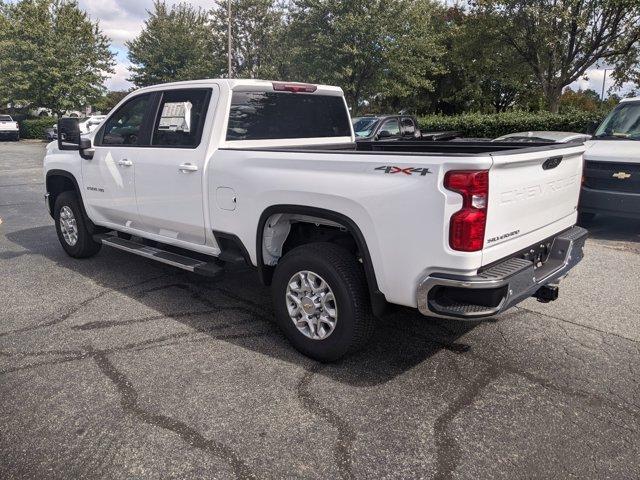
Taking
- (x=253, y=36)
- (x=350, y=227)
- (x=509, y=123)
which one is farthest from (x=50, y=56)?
(x=350, y=227)

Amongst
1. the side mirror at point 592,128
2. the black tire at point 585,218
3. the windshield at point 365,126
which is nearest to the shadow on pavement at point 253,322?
the black tire at point 585,218

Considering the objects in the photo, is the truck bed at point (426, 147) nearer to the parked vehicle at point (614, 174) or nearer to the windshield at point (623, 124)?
the parked vehicle at point (614, 174)

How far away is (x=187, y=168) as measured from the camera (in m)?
4.25

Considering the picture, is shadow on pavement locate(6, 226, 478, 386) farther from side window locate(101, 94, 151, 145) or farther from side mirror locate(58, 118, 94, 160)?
side window locate(101, 94, 151, 145)

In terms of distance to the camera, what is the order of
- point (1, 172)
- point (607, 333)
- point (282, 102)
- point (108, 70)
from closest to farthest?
point (607, 333) < point (282, 102) < point (1, 172) < point (108, 70)

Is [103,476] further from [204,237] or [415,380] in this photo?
[204,237]

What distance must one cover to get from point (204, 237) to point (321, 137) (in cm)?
157

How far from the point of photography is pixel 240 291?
5176 mm

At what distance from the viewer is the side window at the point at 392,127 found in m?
13.8

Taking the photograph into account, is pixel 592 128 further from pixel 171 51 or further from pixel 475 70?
pixel 171 51

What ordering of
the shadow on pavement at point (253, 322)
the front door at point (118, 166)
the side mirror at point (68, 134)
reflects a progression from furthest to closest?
the side mirror at point (68, 134)
the front door at point (118, 166)
the shadow on pavement at point (253, 322)

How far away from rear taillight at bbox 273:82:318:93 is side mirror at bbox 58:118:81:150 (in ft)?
7.27

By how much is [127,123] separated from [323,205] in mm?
2816

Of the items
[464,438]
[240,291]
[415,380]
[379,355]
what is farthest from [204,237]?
[464,438]
